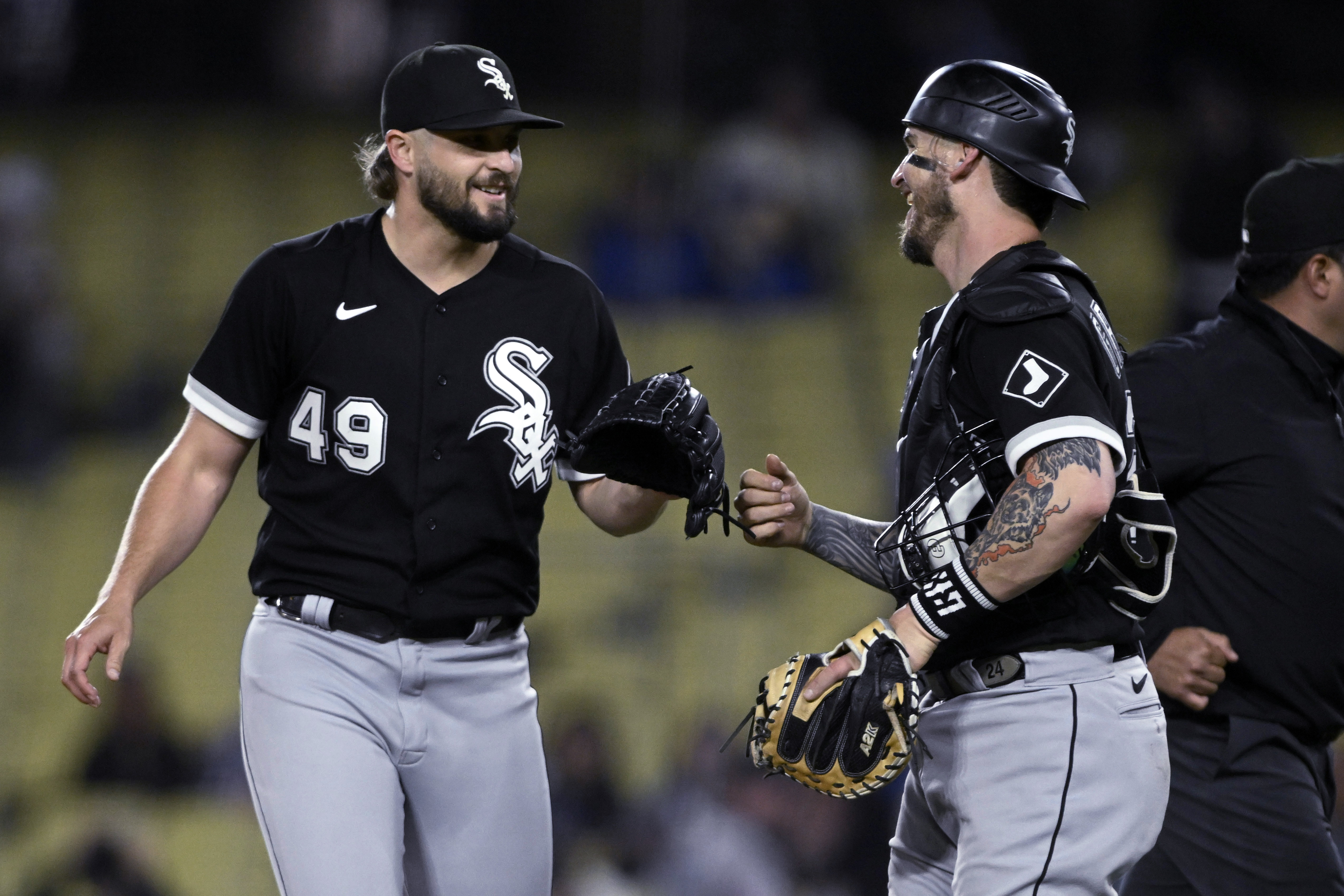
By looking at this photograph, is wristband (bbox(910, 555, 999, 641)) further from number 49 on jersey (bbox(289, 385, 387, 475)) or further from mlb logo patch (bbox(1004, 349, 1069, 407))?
number 49 on jersey (bbox(289, 385, 387, 475))

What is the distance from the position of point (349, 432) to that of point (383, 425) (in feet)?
0.23

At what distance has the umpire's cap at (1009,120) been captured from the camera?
255 cm

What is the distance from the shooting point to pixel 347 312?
296 cm

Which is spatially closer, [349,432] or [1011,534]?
[1011,534]

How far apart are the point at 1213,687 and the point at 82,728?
590 centimetres

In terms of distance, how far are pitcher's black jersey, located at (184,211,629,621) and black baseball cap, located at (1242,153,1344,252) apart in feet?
5.45

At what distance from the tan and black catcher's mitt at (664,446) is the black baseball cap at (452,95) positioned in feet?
2.07

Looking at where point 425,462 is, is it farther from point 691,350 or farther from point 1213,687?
point 691,350

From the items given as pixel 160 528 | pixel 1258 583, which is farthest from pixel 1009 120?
pixel 160 528

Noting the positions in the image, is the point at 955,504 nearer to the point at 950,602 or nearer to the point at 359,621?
the point at 950,602

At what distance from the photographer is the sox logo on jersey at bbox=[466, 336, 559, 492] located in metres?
2.99

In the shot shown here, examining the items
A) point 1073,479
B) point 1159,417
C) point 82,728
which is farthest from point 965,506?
point 82,728

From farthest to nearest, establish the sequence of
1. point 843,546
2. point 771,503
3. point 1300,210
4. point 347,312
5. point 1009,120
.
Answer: point 1300,210 → point 347,312 → point 843,546 → point 771,503 → point 1009,120

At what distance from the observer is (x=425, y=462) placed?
2932 millimetres
